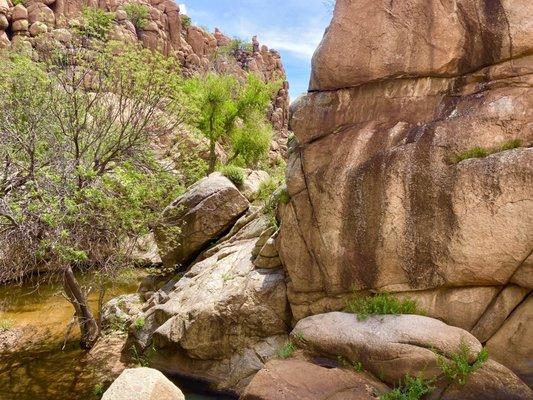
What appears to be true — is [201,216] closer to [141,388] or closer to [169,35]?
[141,388]

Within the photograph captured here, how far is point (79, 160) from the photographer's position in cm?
1289

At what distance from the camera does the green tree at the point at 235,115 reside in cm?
3212

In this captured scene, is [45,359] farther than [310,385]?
Yes

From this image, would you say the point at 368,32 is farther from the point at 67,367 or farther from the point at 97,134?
the point at 67,367

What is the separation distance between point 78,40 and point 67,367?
36.2ft

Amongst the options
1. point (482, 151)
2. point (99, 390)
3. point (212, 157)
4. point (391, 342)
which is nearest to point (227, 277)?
point (99, 390)

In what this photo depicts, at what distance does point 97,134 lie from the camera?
14391mm

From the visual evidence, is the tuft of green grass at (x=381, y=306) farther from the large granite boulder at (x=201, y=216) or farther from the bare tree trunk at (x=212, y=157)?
the bare tree trunk at (x=212, y=157)

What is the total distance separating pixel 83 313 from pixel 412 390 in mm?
10678

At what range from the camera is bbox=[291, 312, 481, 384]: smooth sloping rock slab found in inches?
326

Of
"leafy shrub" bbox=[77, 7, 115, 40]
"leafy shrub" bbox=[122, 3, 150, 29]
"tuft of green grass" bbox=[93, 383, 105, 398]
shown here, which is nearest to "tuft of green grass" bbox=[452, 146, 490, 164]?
"tuft of green grass" bbox=[93, 383, 105, 398]

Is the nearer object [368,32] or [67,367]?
[368,32]

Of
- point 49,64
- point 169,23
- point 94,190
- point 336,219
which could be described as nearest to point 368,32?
point 336,219

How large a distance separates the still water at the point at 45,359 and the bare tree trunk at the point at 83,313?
0.47 meters
